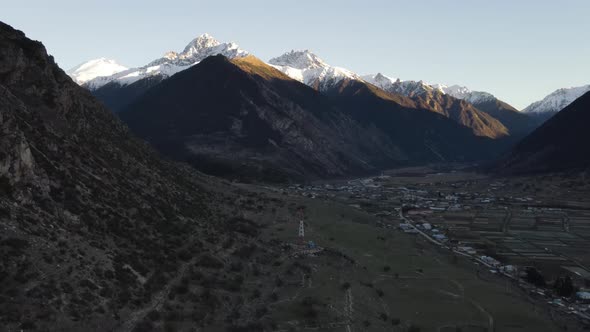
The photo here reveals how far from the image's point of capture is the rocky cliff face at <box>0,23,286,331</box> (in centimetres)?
2989

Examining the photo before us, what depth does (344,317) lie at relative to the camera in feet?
137

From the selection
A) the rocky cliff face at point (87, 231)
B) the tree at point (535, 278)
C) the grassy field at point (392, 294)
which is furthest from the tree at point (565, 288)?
the rocky cliff face at point (87, 231)

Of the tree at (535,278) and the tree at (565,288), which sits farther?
the tree at (535,278)

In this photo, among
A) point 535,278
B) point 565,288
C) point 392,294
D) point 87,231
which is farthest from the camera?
point 535,278

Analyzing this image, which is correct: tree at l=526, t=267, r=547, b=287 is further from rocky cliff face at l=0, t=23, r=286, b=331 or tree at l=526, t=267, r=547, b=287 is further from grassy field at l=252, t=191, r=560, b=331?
rocky cliff face at l=0, t=23, r=286, b=331

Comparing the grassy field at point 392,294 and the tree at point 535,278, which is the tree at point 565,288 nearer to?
the tree at point 535,278

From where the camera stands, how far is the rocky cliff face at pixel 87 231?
1177 inches

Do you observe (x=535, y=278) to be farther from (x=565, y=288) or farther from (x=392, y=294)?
(x=392, y=294)

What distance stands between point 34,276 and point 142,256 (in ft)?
40.4

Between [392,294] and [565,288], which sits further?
[565,288]

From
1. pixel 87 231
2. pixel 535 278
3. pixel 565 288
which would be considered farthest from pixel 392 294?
pixel 87 231

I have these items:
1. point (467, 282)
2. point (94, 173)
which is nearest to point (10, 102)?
point (94, 173)

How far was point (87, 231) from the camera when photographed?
3878cm

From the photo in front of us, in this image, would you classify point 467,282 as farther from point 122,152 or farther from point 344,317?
point 122,152
